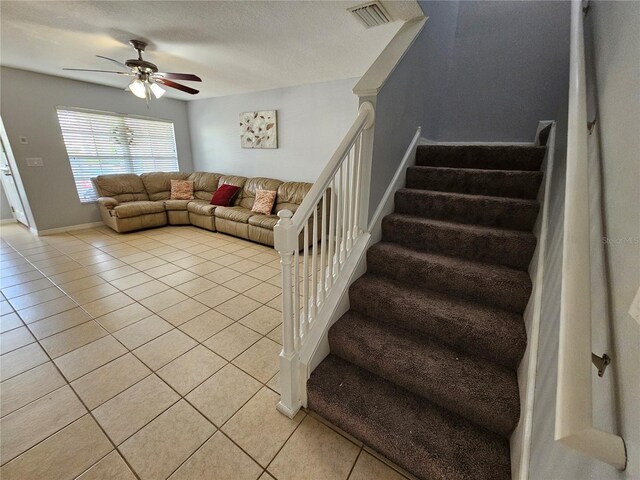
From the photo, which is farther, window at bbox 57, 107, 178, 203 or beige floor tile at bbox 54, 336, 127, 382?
window at bbox 57, 107, 178, 203

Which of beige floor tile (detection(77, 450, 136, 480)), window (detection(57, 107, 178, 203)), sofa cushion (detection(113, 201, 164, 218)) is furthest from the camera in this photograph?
window (detection(57, 107, 178, 203))

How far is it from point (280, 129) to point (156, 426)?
439 cm

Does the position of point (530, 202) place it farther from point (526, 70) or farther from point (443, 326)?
point (526, 70)

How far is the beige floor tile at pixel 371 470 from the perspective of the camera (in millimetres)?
1211

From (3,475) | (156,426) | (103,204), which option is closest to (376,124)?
(156,426)

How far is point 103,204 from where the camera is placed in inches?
180

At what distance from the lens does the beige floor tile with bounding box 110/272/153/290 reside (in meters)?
2.87

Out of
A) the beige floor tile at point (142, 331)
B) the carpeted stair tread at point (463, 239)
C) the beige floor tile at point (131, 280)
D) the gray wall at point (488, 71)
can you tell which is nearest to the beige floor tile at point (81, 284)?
the beige floor tile at point (131, 280)

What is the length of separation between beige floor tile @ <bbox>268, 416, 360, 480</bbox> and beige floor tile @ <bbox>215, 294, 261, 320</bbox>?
119 cm

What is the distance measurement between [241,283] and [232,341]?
3.16 feet

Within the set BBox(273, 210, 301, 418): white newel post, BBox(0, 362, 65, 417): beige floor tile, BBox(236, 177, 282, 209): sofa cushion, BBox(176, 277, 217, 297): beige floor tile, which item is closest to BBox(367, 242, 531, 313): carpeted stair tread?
BBox(273, 210, 301, 418): white newel post

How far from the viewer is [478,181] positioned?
2.02 metres

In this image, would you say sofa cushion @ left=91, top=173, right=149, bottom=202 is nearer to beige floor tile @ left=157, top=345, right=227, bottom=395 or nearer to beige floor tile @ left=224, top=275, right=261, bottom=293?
beige floor tile @ left=224, top=275, right=261, bottom=293

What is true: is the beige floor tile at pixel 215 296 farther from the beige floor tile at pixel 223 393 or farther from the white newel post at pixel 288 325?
the white newel post at pixel 288 325
